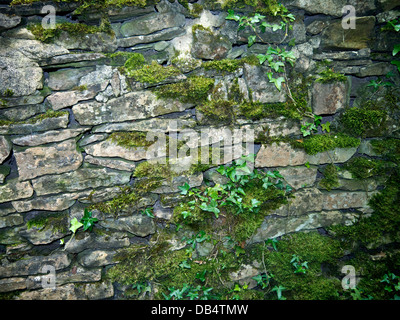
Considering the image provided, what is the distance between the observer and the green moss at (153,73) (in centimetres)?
211

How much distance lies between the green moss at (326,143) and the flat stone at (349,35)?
94 centimetres

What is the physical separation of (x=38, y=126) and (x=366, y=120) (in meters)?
3.32

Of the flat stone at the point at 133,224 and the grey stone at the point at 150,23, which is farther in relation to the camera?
the flat stone at the point at 133,224

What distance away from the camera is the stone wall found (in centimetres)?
208

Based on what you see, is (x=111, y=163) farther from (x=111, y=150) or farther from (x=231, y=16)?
(x=231, y=16)

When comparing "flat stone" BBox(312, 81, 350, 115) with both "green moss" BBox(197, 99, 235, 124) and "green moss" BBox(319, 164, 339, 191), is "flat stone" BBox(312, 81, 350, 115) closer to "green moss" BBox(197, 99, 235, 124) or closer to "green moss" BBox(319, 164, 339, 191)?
"green moss" BBox(319, 164, 339, 191)

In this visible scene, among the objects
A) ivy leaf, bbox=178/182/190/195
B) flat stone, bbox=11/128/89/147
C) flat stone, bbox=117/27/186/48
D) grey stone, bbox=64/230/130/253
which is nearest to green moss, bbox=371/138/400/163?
ivy leaf, bbox=178/182/190/195

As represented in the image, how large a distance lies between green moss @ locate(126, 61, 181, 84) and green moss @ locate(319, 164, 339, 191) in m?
1.92

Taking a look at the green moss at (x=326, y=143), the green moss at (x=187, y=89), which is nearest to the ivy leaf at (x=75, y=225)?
the green moss at (x=187, y=89)

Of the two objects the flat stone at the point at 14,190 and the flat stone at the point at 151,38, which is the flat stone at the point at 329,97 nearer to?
the flat stone at the point at 151,38

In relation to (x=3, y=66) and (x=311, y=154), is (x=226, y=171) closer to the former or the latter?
(x=311, y=154)

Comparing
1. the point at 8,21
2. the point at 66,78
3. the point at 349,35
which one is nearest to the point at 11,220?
the point at 66,78

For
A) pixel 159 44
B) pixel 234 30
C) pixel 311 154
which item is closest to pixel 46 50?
pixel 159 44

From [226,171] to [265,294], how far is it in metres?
1.46
